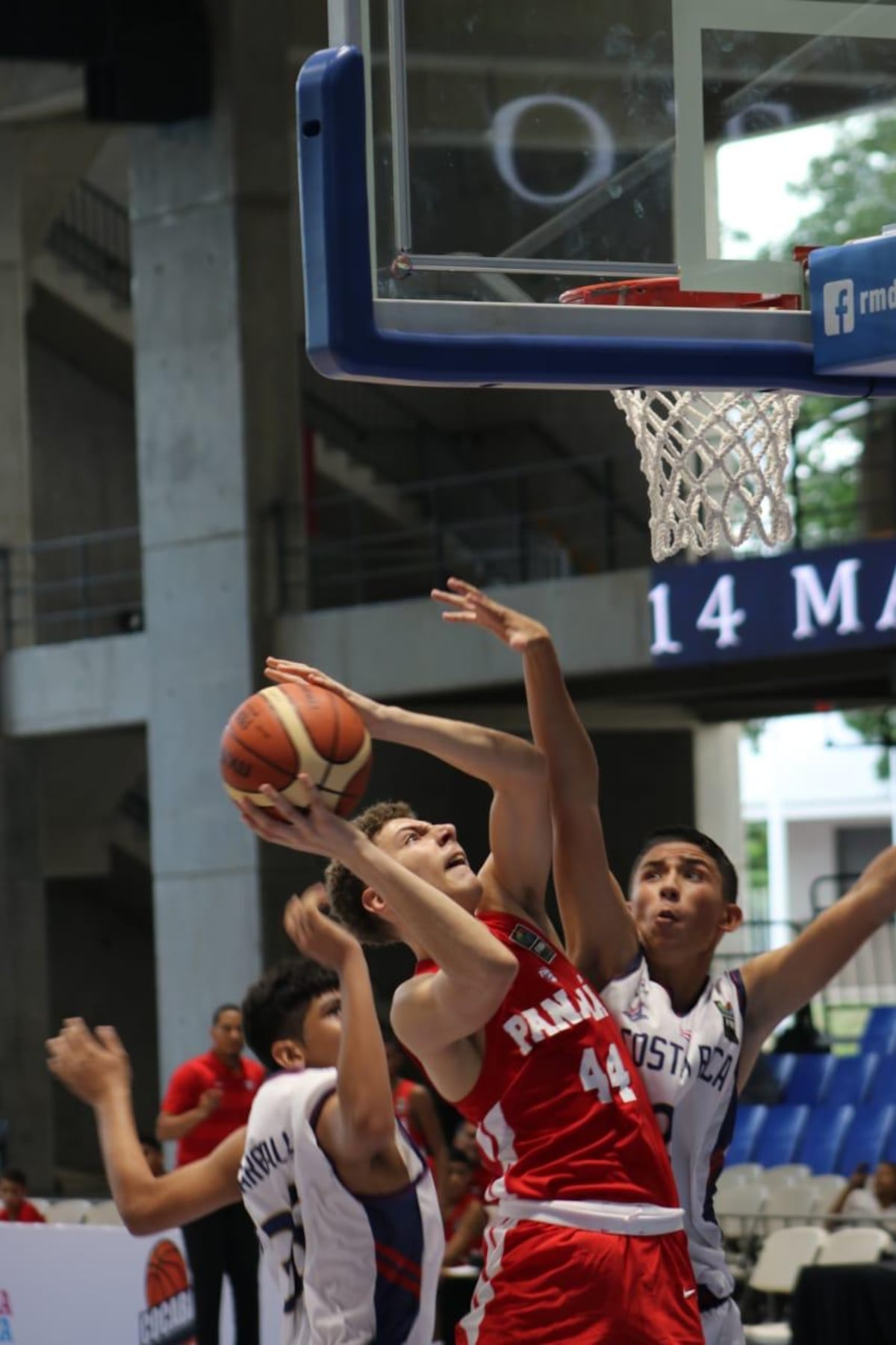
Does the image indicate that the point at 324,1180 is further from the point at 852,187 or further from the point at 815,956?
the point at 852,187

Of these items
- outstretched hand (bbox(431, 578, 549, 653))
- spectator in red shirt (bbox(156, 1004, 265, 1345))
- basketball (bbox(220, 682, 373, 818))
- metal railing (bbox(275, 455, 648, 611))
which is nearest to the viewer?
basketball (bbox(220, 682, 373, 818))

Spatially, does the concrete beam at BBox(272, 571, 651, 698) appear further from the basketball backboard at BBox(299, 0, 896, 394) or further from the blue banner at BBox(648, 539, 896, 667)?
the basketball backboard at BBox(299, 0, 896, 394)

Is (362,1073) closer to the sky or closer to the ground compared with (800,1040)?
closer to the sky

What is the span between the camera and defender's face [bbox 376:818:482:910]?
397cm

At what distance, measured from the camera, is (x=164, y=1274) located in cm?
838

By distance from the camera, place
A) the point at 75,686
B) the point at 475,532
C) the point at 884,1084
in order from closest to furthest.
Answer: the point at 884,1084 < the point at 75,686 < the point at 475,532

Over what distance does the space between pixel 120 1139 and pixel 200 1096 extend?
5.34 m

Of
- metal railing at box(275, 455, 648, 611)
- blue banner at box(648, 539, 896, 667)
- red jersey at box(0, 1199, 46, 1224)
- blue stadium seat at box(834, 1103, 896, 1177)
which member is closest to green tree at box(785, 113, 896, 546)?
blue banner at box(648, 539, 896, 667)

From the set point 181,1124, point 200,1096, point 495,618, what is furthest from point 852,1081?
point 495,618

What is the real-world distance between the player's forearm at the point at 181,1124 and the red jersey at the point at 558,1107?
545 cm

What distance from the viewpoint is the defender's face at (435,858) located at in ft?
13.0

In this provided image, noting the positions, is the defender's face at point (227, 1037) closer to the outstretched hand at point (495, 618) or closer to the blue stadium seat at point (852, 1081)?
the outstretched hand at point (495, 618)

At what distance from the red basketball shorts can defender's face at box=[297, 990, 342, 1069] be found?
26.1 inches

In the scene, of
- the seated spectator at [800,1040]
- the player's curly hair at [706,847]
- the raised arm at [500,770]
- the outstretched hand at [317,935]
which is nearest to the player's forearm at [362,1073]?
the outstretched hand at [317,935]
